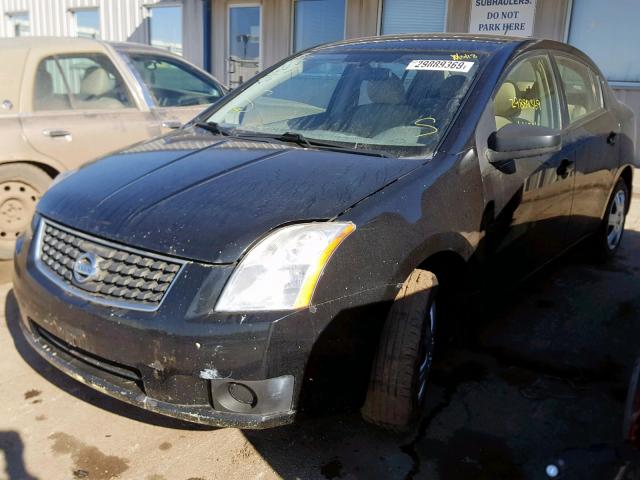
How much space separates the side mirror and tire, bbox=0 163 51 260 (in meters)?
3.34

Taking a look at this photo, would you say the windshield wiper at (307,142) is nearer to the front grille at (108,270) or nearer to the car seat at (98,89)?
the front grille at (108,270)

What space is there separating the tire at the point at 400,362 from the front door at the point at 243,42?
10.1 metres

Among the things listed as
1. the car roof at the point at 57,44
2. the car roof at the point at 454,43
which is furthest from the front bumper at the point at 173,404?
the car roof at the point at 57,44

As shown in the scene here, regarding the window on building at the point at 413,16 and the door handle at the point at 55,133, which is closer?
the door handle at the point at 55,133

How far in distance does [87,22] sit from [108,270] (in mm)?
15072

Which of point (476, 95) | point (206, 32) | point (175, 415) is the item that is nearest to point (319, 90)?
point (476, 95)

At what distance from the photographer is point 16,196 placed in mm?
4617

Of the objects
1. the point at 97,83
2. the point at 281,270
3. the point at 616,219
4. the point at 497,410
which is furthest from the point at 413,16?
the point at 281,270

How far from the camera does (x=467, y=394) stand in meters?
2.98

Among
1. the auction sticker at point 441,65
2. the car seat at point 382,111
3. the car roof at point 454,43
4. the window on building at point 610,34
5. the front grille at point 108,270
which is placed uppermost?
the window on building at point 610,34

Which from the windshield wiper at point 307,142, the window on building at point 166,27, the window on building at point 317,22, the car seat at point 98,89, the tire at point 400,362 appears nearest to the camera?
the tire at point 400,362

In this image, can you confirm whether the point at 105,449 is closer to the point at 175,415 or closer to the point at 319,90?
the point at 175,415

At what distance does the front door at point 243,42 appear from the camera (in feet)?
39.2

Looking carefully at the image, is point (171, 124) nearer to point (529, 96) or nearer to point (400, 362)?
point (529, 96)
